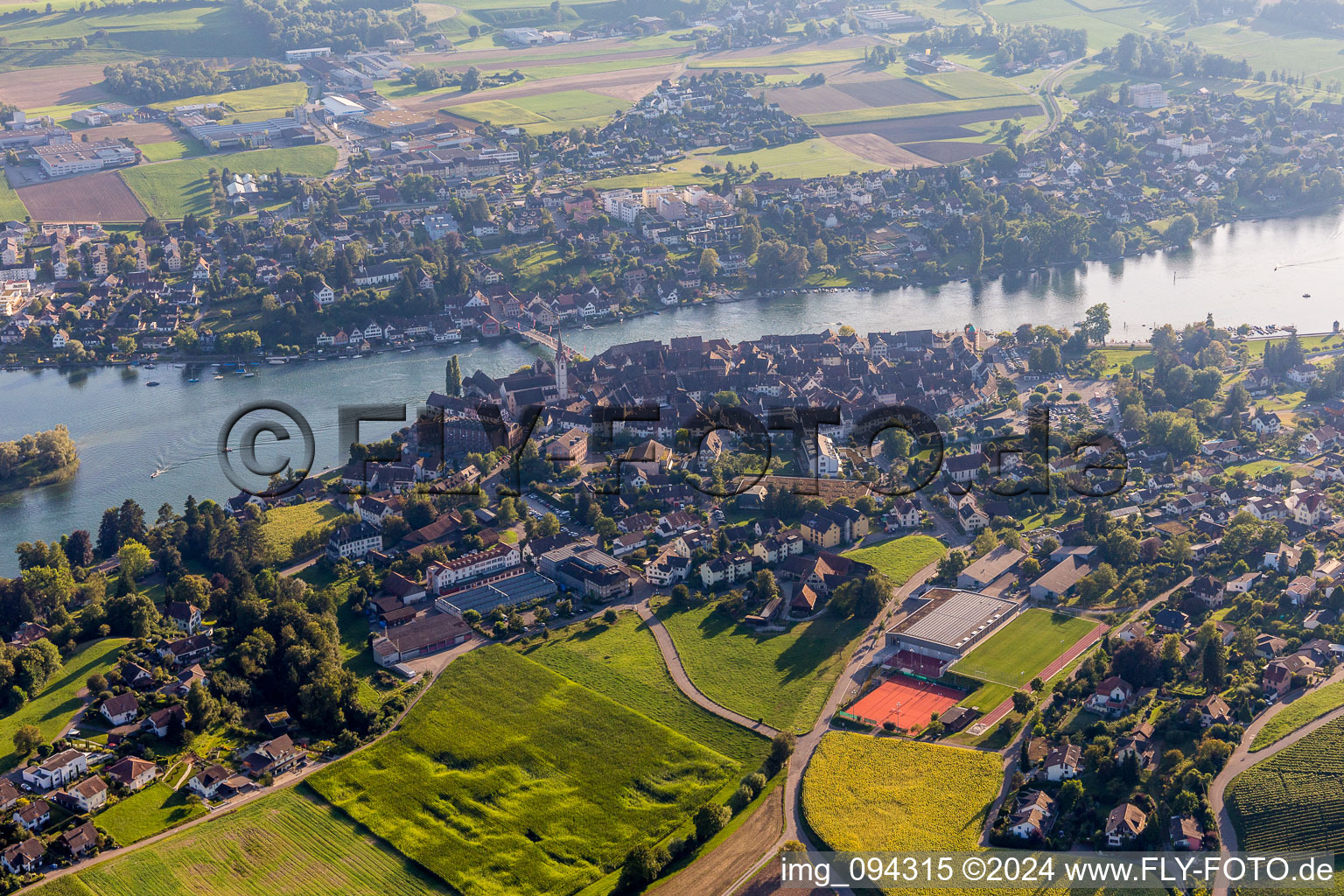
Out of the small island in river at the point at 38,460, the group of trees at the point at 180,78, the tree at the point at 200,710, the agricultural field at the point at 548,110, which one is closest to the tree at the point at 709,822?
the tree at the point at 200,710

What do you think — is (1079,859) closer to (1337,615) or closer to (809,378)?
(1337,615)

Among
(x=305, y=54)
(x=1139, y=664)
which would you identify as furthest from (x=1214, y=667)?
(x=305, y=54)

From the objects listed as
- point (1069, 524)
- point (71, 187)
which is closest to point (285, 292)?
point (71, 187)

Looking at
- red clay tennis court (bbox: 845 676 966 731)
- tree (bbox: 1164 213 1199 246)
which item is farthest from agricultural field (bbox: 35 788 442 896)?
tree (bbox: 1164 213 1199 246)

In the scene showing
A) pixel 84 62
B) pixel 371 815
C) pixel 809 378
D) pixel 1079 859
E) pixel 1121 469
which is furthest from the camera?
pixel 84 62

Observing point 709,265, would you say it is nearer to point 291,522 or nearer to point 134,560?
point 291,522

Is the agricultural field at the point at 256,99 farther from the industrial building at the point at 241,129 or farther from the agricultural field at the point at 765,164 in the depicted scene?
the agricultural field at the point at 765,164
